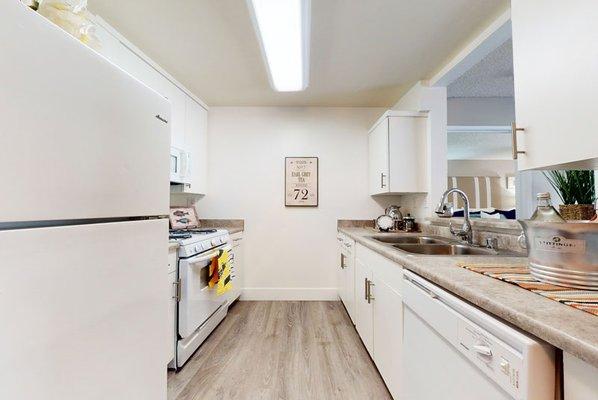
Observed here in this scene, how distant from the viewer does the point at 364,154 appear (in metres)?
3.39

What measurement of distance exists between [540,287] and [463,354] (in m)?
0.29

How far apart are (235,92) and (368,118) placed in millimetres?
1625

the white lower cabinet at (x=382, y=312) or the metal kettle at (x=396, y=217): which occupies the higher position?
the metal kettle at (x=396, y=217)

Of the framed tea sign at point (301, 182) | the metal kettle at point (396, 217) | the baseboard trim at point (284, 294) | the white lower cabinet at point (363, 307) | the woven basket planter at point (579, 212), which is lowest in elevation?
the baseboard trim at point (284, 294)

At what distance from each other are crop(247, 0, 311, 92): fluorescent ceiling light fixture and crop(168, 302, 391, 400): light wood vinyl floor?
2196mm

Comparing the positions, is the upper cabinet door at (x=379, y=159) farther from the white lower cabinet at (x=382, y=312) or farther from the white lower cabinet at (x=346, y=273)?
the white lower cabinet at (x=382, y=312)

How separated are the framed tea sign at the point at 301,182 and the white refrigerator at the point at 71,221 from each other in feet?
8.16

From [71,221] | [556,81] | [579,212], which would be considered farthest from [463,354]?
[71,221]

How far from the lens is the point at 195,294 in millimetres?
1997

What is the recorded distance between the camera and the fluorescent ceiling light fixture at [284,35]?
1461 millimetres

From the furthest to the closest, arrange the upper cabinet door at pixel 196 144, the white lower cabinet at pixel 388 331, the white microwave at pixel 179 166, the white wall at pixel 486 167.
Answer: the white wall at pixel 486 167, the upper cabinet door at pixel 196 144, the white microwave at pixel 179 166, the white lower cabinet at pixel 388 331

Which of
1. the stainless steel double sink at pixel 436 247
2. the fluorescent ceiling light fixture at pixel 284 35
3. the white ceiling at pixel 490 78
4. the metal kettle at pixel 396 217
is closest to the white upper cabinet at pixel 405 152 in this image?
the metal kettle at pixel 396 217

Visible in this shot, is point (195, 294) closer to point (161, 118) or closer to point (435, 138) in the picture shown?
point (161, 118)

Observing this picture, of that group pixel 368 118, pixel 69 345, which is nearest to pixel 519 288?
pixel 69 345
